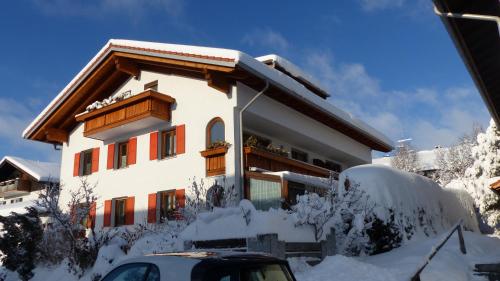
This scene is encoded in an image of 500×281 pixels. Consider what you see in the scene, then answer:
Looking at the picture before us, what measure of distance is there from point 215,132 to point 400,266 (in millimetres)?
9984

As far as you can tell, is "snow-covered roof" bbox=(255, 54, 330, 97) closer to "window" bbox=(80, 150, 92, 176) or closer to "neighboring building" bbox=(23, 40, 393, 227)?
"neighboring building" bbox=(23, 40, 393, 227)

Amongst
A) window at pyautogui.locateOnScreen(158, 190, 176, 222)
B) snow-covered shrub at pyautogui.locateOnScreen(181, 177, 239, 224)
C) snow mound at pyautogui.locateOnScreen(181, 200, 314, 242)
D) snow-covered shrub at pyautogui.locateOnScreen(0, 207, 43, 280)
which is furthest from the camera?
window at pyautogui.locateOnScreen(158, 190, 176, 222)

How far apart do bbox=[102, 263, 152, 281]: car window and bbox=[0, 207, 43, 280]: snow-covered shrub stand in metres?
12.9

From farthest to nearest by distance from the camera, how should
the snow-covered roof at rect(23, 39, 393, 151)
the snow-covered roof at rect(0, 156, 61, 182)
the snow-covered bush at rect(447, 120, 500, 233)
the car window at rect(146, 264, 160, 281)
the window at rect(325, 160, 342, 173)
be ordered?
the snow-covered roof at rect(0, 156, 61, 182) < the window at rect(325, 160, 342, 173) < the snow-covered bush at rect(447, 120, 500, 233) < the snow-covered roof at rect(23, 39, 393, 151) < the car window at rect(146, 264, 160, 281)

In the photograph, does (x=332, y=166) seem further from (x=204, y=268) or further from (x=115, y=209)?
(x=204, y=268)

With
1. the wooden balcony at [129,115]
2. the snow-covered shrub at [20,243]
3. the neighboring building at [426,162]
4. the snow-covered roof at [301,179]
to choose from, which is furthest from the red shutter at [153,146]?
the neighboring building at [426,162]

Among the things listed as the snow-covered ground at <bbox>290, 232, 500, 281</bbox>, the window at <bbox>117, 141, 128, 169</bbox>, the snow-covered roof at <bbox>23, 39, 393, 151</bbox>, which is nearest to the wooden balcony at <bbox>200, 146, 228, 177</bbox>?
the snow-covered roof at <bbox>23, 39, 393, 151</bbox>

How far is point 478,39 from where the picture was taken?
262 inches

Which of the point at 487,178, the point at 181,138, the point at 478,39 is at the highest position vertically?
the point at 181,138

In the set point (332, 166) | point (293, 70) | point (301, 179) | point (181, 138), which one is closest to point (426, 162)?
point (332, 166)

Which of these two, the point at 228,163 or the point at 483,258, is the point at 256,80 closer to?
the point at 228,163

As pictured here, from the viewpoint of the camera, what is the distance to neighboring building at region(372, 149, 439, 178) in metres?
52.1

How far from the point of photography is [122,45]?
20516 mm

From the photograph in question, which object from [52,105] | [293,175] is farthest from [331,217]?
[52,105]
